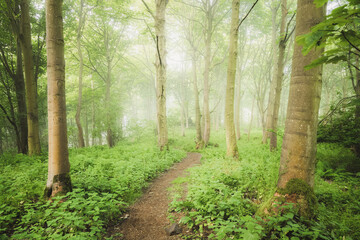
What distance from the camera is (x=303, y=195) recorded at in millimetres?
2252

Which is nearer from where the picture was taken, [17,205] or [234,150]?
[17,205]

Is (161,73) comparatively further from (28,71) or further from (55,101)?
(55,101)

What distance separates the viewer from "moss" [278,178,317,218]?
2234 millimetres

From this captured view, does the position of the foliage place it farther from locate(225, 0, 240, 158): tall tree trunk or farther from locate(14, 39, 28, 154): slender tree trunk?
locate(14, 39, 28, 154): slender tree trunk

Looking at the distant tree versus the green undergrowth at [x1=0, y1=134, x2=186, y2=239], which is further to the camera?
the green undergrowth at [x1=0, y1=134, x2=186, y2=239]

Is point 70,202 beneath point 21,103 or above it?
beneath

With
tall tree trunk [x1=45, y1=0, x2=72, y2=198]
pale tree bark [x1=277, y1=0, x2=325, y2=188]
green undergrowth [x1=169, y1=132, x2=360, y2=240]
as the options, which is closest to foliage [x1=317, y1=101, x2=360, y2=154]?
green undergrowth [x1=169, y1=132, x2=360, y2=240]

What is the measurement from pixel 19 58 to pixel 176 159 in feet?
32.4

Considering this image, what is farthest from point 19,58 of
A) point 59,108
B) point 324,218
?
point 324,218

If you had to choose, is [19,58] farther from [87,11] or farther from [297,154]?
[297,154]

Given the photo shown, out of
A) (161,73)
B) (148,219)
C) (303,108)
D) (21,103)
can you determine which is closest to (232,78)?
(161,73)

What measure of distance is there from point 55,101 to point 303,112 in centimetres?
450

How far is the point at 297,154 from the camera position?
7.61ft

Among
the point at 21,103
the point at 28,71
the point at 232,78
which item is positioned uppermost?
the point at 28,71
